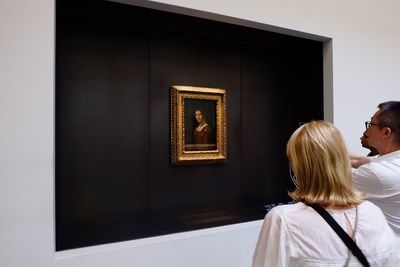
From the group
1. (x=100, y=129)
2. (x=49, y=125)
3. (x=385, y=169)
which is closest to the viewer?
(x=385, y=169)

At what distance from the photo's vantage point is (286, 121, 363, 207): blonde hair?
1172 millimetres

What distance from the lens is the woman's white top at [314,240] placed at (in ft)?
3.59

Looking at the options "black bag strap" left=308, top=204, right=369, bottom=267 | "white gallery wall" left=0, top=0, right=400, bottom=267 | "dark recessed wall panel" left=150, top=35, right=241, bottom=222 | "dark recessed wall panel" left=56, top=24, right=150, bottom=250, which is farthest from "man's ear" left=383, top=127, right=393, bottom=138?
"dark recessed wall panel" left=56, top=24, right=150, bottom=250

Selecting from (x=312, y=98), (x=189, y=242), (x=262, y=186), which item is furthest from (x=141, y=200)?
(x=312, y=98)

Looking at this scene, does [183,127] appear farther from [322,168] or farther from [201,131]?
[322,168]

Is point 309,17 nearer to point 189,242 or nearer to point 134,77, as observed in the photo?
point 134,77

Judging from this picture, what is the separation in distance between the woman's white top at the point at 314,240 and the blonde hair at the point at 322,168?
50mm

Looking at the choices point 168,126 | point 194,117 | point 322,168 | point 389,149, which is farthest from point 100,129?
point 389,149

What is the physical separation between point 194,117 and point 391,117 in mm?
1909

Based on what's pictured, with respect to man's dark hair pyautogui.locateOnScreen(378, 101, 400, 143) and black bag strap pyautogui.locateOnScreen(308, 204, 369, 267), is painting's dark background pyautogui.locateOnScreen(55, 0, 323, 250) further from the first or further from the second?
black bag strap pyautogui.locateOnScreen(308, 204, 369, 267)

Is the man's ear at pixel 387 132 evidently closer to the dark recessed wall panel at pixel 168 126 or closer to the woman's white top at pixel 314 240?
the woman's white top at pixel 314 240

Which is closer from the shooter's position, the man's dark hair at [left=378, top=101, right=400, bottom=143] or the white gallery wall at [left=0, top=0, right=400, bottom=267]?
the man's dark hair at [left=378, top=101, right=400, bottom=143]

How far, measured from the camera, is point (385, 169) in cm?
172

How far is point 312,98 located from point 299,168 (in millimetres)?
3032
